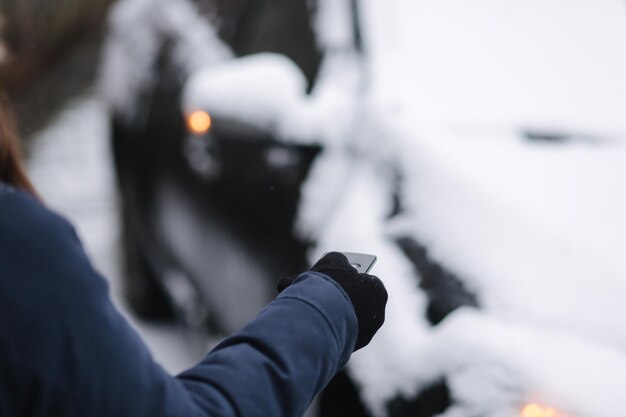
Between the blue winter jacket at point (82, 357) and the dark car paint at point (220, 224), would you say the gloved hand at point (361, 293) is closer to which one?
the blue winter jacket at point (82, 357)

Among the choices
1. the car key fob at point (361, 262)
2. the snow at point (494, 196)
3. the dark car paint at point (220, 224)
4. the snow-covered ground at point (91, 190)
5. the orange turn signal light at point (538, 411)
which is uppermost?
the car key fob at point (361, 262)

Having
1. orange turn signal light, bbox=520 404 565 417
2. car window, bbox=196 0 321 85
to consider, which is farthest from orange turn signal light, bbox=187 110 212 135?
orange turn signal light, bbox=520 404 565 417

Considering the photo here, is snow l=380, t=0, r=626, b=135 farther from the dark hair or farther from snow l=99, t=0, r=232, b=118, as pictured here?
the dark hair

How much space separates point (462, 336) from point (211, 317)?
124 centimetres

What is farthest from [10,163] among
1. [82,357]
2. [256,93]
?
[256,93]

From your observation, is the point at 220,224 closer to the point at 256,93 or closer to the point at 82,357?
the point at 256,93

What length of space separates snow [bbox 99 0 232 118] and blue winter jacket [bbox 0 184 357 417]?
1967 mm

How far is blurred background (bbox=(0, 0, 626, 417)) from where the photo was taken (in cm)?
146

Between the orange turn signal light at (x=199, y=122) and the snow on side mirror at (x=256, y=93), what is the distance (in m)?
0.02

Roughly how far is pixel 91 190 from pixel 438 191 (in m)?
4.02

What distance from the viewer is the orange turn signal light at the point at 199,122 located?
8.38 ft

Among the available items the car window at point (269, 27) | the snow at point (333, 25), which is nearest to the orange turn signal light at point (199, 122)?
the car window at point (269, 27)

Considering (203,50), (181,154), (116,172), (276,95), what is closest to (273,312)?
(276,95)

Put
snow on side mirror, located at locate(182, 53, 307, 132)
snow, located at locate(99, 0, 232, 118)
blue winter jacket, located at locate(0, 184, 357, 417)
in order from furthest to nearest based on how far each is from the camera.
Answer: snow, located at locate(99, 0, 232, 118), snow on side mirror, located at locate(182, 53, 307, 132), blue winter jacket, located at locate(0, 184, 357, 417)
